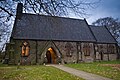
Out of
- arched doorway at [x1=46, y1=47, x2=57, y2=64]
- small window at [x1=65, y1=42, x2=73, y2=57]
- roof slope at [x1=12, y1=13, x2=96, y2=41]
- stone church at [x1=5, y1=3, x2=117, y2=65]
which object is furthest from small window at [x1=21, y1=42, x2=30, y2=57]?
small window at [x1=65, y1=42, x2=73, y2=57]

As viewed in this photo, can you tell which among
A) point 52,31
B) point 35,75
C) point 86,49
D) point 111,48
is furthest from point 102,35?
point 35,75

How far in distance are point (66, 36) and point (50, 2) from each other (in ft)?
88.3

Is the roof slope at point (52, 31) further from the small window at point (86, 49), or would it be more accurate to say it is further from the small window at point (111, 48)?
the small window at point (111, 48)

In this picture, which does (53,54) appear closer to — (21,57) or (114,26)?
(21,57)

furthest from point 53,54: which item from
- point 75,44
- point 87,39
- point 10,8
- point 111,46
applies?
point 10,8

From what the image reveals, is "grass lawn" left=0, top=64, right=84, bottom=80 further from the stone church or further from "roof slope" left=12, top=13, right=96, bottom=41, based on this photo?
the stone church

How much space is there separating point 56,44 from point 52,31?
3394mm

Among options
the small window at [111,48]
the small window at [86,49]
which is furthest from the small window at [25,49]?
the small window at [111,48]

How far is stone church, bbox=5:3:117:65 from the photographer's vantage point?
2919 centimetres

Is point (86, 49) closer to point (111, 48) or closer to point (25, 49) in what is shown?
point (111, 48)

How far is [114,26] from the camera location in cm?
5394

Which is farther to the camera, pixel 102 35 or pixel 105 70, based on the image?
pixel 102 35

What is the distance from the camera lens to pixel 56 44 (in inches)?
1262

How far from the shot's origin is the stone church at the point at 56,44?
2919cm
